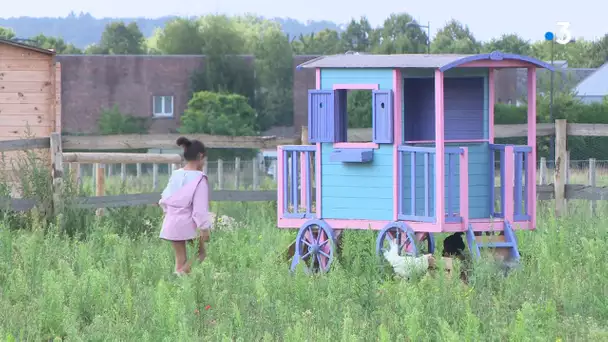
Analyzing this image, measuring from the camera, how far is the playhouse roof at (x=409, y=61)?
12594mm

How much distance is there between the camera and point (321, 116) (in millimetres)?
13344

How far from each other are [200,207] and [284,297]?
1.94m

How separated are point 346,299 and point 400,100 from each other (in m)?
2.87

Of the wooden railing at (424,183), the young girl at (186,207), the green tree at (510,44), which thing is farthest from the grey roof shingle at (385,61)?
the green tree at (510,44)

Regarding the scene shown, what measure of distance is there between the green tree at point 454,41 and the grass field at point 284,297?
242 ft

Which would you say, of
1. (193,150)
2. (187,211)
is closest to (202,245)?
(187,211)

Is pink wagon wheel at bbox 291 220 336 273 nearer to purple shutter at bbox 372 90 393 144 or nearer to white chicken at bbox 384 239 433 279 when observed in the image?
white chicken at bbox 384 239 433 279

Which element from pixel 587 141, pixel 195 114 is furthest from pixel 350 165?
pixel 195 114

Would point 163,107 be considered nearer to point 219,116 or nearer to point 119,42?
point 219,116

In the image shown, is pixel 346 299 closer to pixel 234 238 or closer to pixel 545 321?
pixel 545 321

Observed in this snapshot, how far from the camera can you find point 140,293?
431 inches

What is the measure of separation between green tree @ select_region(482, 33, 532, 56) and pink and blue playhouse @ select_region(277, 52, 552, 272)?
7825 cm

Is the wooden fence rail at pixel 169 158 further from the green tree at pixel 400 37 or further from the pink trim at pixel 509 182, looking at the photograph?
the green tree at pixel 400 37

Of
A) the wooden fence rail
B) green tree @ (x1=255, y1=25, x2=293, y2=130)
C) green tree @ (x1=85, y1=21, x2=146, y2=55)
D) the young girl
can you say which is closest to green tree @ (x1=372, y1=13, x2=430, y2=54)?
green tree @ (x1=255, y1=25, x2=293, y2=130)
